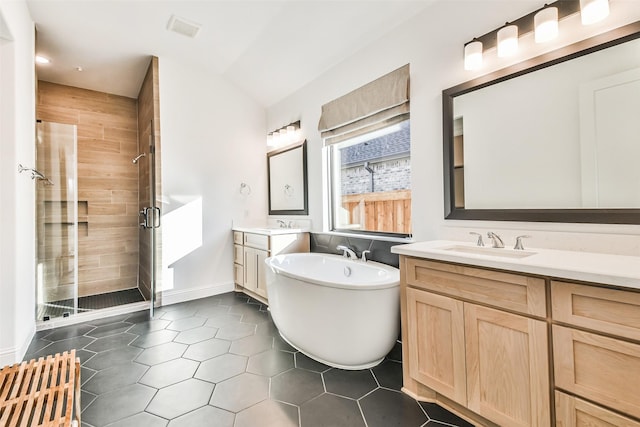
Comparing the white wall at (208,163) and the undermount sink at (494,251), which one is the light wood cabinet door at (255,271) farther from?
the undermount sink at (494,251)

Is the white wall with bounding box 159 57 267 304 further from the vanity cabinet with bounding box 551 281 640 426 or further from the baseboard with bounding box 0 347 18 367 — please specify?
the vanity cabinet with bounding box 551 281 640 426

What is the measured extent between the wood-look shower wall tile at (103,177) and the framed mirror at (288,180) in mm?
1995

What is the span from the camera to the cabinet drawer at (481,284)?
4.00 feet

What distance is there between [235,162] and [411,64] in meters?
2.57

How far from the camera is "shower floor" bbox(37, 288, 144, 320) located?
2.90m

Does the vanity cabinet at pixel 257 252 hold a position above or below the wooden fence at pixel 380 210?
below

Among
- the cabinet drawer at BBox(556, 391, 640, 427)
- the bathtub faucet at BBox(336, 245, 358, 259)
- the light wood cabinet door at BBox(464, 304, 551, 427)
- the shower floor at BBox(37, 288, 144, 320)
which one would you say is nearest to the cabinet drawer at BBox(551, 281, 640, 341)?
the light wood cabinet door at BBox(464, 304, 551, 427)

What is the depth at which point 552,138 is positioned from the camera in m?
1.60

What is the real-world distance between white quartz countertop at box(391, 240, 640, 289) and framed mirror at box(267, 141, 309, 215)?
6.90ft

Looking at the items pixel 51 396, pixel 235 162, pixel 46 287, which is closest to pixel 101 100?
pixel 235 162

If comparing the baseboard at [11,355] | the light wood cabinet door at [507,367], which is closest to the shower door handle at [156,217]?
the baseboard at [11,355]

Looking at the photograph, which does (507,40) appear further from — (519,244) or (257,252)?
(257,252)

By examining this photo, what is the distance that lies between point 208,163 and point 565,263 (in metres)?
3.64

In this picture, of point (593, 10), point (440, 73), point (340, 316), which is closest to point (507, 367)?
point (340, 316)
